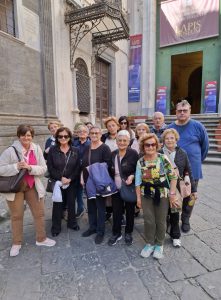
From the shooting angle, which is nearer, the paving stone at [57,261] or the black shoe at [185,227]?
the paving stone at [57,261]

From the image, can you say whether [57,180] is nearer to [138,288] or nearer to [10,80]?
[138,288]

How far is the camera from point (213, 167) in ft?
24.7

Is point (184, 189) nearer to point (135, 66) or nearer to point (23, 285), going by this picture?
point (23, 285)

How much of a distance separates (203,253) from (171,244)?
39cm

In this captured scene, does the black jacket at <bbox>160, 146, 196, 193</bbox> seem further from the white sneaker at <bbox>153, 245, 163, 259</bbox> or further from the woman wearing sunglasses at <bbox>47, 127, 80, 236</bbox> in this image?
the woman wearing sunglasses at <bbox>47, 127, 80, 236</bbox>

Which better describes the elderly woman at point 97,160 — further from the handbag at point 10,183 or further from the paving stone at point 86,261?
the handbag at point 10,183

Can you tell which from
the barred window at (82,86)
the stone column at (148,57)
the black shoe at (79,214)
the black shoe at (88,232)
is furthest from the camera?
the stone column at (148,57)

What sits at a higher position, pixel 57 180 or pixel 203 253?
pixel 57 180

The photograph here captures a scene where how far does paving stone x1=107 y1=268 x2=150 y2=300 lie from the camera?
6.72 feet

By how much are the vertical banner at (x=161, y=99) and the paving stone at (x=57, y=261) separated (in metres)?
12.0

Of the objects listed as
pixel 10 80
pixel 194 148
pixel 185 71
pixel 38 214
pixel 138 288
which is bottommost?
pixel 138 288

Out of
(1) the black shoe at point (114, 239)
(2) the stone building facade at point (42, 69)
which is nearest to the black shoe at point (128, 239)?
(1) the black shoe at point (114, 239)

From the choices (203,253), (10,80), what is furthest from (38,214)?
Result: (10,80)

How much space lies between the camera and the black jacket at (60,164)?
305 cm
